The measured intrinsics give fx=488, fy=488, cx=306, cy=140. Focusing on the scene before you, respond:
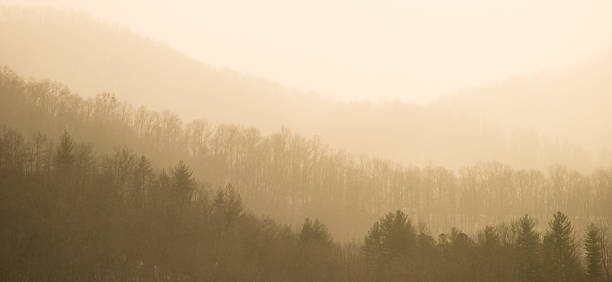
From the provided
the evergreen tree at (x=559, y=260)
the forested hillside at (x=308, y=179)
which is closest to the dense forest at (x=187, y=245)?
the evergreen tree at (x=559, y=260)

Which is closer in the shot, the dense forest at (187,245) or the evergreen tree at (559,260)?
the dense forest at (187,245)

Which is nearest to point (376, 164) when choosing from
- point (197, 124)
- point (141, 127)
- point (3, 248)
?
point (197, 124)

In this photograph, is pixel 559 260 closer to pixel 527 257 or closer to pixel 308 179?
pixel 527 257

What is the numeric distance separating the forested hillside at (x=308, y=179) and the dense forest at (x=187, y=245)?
3152cm

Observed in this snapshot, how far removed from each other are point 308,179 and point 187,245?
55044 mm

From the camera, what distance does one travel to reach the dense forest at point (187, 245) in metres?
39.3

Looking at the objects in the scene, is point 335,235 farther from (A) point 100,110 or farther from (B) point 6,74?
(B) point 6,74

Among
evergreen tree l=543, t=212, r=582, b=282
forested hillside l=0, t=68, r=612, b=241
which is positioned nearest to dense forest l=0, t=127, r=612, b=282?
evergreen tree l=543, t=212, r=582, b=282

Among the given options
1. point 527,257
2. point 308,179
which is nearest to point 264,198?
point 308,179

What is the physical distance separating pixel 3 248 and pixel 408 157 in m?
144

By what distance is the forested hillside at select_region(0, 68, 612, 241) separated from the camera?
8888cm

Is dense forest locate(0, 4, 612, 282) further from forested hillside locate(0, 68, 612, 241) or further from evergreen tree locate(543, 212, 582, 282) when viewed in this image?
forested hillside locate(0, 68, 612, 241)

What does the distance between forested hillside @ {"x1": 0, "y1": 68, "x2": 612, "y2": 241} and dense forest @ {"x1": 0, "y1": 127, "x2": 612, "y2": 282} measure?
31.5 m

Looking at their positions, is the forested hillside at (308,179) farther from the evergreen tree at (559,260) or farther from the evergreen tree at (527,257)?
the evergreen tree at (559,260)
